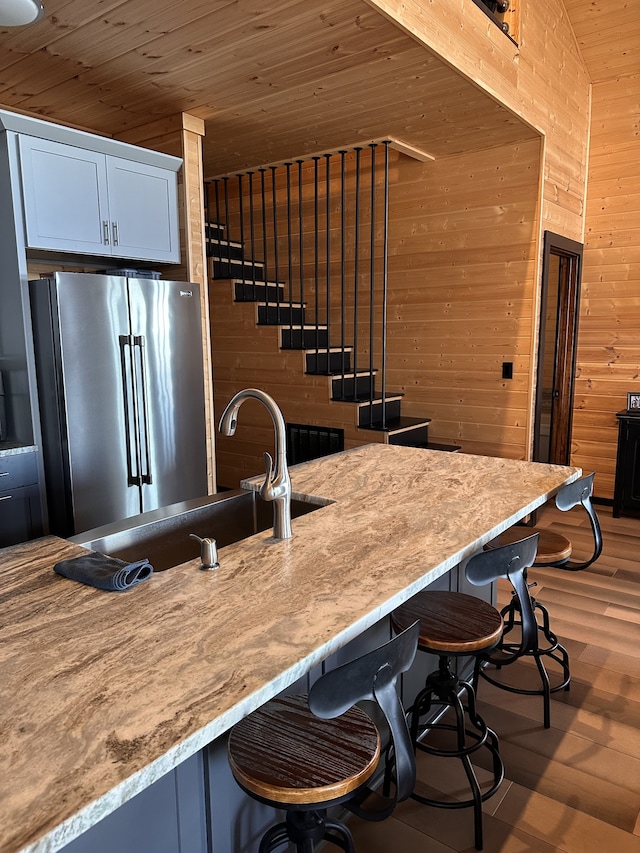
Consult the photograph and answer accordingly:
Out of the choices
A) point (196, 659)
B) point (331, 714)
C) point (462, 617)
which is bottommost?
point (462, 617)

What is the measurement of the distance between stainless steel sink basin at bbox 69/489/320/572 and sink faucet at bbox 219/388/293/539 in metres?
0.42

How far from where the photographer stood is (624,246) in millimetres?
5164

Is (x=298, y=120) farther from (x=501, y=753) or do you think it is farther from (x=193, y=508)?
(x=501, y=753)

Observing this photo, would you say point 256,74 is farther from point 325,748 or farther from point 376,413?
point 325,748

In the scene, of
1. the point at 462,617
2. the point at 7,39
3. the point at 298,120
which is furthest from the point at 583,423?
the point at 7,39

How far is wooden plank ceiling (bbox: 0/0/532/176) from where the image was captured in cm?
262

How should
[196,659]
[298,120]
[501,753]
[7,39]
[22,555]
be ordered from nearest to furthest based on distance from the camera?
[196,659] → [22,555] → [501,753] → [7,39] → [298,120]

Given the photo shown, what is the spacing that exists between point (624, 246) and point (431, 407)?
208 cm

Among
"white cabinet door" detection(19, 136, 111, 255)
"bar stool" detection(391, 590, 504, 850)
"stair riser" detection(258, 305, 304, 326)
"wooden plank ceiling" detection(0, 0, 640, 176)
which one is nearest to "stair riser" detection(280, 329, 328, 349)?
"stair riser" detection(258, 305, 304, 326)

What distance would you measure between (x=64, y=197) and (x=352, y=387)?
8.45 feet

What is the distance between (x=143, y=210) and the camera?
11.7ft

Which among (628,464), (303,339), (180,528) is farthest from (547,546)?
(303,339)

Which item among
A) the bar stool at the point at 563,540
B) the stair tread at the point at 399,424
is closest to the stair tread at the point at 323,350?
the stair tread at the point at 399,424

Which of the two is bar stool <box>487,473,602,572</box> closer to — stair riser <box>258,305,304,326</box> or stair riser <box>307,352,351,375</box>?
stair riser <box>307,352,351,375</box>
